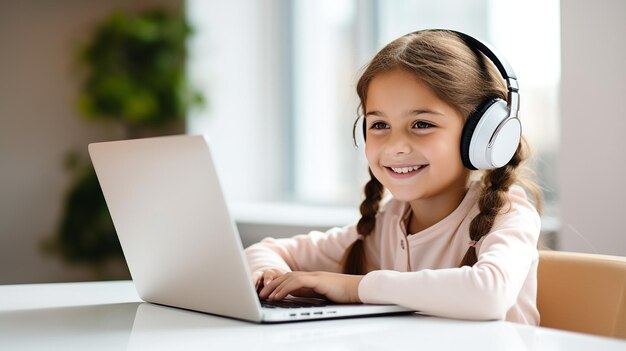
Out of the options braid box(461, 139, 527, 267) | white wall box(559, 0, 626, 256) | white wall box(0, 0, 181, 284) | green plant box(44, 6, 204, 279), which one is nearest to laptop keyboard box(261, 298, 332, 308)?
braid box(461, 139, 527, 267)

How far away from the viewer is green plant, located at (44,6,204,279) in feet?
11.9

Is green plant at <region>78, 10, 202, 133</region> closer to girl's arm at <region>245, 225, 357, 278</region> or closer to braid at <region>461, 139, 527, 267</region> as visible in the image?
girl's arm at <region>245, 225, 357, 278</region>

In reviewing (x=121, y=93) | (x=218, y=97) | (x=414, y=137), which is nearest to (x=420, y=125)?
(x=414, y=137)

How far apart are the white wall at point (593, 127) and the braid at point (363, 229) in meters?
0.50

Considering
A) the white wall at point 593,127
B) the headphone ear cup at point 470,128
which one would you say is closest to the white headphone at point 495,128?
the headphone ear cup at point 470,128

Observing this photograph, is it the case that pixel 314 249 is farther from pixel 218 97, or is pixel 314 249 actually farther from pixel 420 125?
pixel 218 97

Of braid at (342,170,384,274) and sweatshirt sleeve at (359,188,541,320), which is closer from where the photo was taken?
sweatshirt sleeve at (359,188,541,320)

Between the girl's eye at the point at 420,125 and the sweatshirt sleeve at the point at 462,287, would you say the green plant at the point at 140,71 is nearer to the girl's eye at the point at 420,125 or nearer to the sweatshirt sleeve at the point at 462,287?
the girl's eye at the point at 420,125

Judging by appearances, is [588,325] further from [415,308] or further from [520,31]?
[520,31]

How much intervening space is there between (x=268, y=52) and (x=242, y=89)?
→ 0.20 metres

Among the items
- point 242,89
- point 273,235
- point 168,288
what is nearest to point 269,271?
point 168,288

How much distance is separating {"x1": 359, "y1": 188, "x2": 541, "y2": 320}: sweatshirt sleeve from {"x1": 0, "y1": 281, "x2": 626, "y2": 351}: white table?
19 millimetres

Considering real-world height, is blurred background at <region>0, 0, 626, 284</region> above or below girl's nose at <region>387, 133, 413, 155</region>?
below

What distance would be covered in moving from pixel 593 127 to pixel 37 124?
3.18 meters
